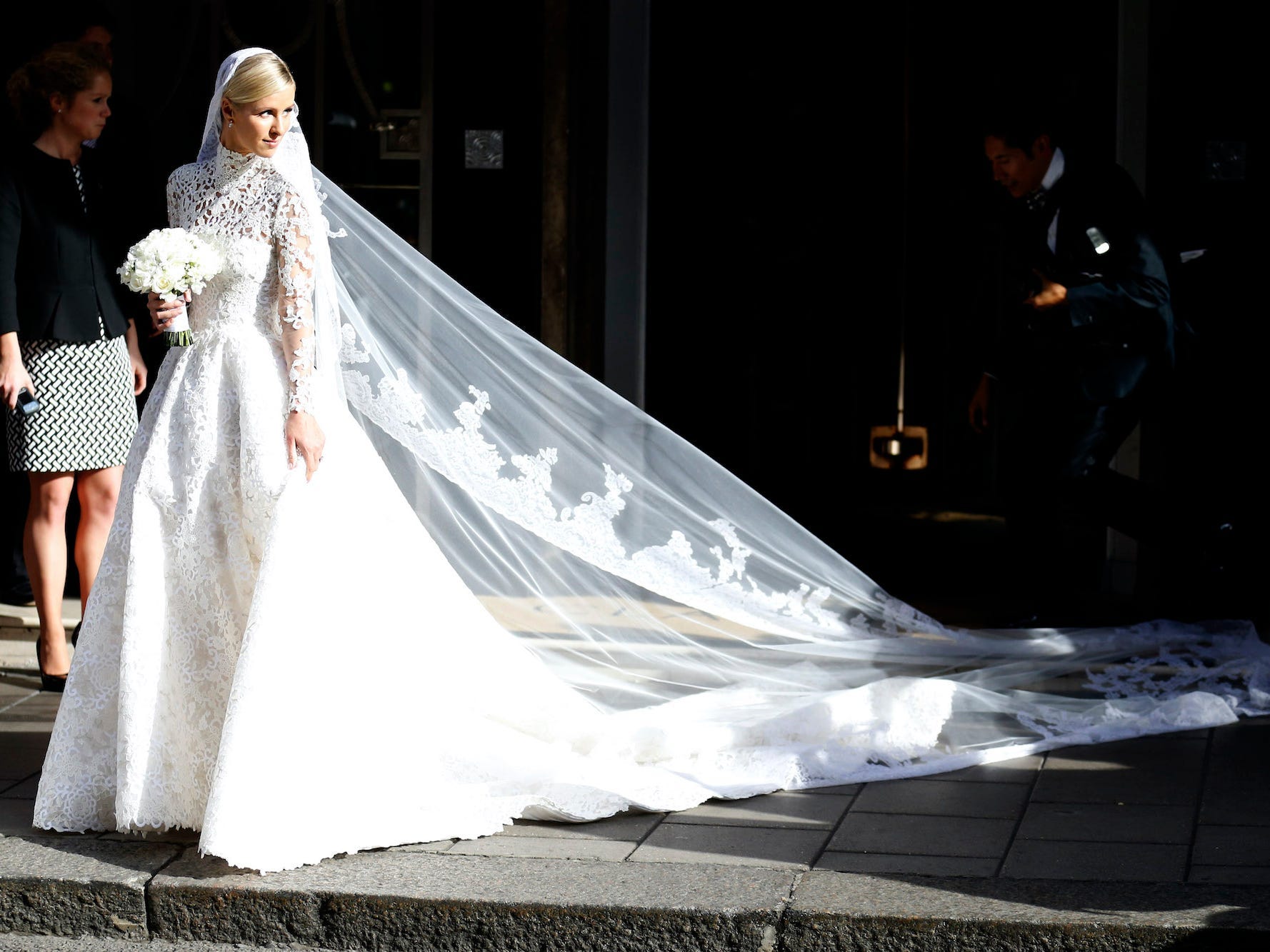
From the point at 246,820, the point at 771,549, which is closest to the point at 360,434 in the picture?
the point at 246,820

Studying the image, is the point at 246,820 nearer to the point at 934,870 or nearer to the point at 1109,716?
the point at 934,870

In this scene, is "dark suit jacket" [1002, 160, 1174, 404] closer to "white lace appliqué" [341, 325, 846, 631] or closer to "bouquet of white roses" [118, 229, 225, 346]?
"white lace appliqué" [341, 325, 846, 631]

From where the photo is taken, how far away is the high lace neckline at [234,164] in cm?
404

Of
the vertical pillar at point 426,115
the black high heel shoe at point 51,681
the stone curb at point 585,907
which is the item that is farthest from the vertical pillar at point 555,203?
the stone curb at point 585,907

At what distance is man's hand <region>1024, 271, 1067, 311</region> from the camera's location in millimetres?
5488

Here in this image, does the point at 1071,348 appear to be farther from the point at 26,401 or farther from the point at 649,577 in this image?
the point at 26,401

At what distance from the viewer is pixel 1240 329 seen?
6.22 meters

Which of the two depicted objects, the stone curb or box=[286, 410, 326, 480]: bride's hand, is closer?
the stone curb

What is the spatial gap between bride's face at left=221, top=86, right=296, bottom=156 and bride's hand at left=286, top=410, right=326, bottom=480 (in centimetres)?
66

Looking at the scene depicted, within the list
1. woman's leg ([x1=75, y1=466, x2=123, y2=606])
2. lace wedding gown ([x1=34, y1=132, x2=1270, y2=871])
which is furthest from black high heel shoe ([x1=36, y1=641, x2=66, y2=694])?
lace wedding gown ([x1=34, y1=132, x2=1270, y2=871])

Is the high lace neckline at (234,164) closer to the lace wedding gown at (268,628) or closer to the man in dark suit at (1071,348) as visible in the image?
the lace wedding gown at (268,628)

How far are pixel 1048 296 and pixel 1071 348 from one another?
299 mm

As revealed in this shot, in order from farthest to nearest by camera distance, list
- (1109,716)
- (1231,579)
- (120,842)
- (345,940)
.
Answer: (1231,579) < (1109,716) < (120,842) < (345,940)

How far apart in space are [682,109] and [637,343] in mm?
1011
